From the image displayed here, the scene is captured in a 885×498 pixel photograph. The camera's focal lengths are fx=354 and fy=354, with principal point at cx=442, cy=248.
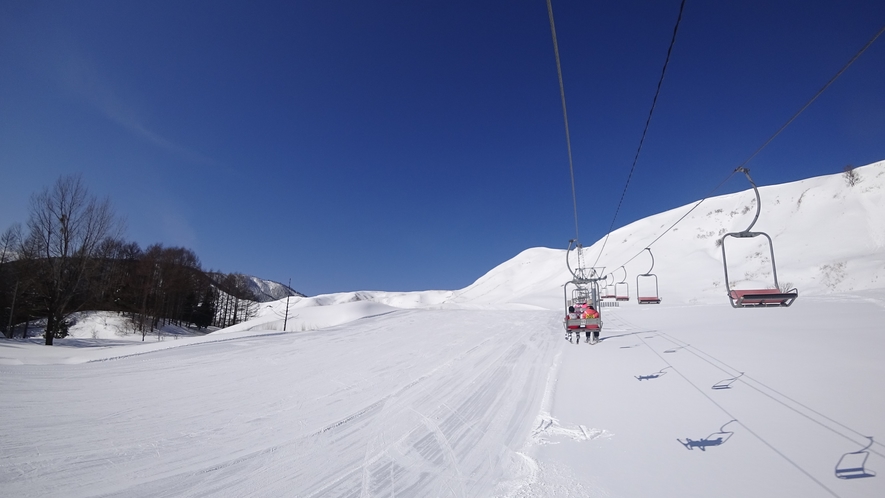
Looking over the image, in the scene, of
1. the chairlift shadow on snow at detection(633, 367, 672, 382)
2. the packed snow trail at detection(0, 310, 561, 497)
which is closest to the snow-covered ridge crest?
the chairlift shadow on snow at detection(633, 367, 672, 382)

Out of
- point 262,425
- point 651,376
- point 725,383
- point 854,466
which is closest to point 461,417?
point 262,425

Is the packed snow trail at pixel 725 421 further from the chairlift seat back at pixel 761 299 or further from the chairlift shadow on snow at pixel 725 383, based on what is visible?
the chairlift seat back at pixel 761 299

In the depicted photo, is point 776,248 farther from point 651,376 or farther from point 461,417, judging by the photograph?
point 461,417

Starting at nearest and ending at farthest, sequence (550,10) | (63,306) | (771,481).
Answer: (550,10) < (771,481) < (63,306)

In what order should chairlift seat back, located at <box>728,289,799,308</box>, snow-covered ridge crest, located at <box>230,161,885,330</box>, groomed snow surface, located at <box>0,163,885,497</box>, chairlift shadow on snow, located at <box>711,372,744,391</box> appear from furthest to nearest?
snow-covered ridge crest, located at <box>230,161,885,330</box>
chairlift seat back, located at <box>728,289,799,308</box>
chairlift shadow on snow, located at <box>711,372,744,391</box>
groomed snow surface, located at <box>0,163,885,497</box>

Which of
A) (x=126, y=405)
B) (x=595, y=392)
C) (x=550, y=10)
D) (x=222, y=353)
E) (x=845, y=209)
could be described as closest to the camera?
(x=550, y=10)

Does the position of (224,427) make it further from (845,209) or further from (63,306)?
(845,209)

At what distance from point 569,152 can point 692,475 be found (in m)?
5.37

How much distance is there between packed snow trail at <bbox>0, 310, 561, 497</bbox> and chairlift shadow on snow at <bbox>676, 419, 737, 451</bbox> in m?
2.00

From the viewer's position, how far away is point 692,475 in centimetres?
359

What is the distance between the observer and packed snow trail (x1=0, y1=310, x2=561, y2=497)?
3.56m

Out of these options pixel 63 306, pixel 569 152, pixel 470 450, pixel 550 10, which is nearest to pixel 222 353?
Answer: pixel 470 450

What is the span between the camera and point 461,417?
5711mm

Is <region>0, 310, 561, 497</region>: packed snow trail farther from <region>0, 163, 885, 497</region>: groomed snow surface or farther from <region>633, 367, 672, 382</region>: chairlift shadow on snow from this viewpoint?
<region>633, 367, 672, 382</region>: chairlift shadow on snow
